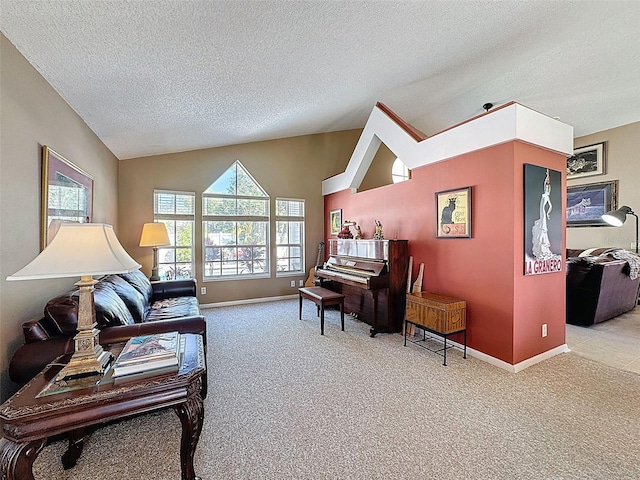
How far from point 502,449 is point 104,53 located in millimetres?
3661

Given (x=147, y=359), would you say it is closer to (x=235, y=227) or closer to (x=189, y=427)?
(x=189, y=427)

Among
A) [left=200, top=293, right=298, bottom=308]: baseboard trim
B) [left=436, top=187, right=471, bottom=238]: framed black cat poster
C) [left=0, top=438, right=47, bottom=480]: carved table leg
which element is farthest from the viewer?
[left=200, top=293, right=298, bottom=308]: baseboard trim

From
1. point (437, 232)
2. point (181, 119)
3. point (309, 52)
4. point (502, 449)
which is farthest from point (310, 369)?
point (181, 119)

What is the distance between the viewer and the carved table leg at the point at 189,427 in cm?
142

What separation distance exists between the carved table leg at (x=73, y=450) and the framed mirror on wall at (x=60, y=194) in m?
1.40

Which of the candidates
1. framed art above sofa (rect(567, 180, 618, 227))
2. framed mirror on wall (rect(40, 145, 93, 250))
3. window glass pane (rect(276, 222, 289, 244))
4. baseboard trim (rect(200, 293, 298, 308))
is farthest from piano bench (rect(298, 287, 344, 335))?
framed art above sofa (rect(567, 180, 618, 227))

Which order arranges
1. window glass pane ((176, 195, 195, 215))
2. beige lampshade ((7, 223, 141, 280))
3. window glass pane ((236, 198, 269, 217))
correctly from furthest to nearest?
window glass pane ((236, 198, 269, 217)) < window glass pane ((176, 195, 195, 215)) < beige lampshade ((7, 223, 141, 280))

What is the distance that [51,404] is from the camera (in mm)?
1189

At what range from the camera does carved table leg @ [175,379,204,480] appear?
142 cm

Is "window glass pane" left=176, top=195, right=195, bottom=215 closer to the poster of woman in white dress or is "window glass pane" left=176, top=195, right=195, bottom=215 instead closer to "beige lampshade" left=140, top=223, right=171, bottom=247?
"beige lampshade" left=140, top=223, right=171, bottom=247

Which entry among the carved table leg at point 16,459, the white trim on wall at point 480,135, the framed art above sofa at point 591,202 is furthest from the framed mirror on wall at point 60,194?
the framed art above sofa at point 591,202

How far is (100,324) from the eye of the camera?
2012mm

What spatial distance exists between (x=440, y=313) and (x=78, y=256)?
9.90 feet

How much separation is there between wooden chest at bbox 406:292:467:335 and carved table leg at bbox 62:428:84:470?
2979mm
